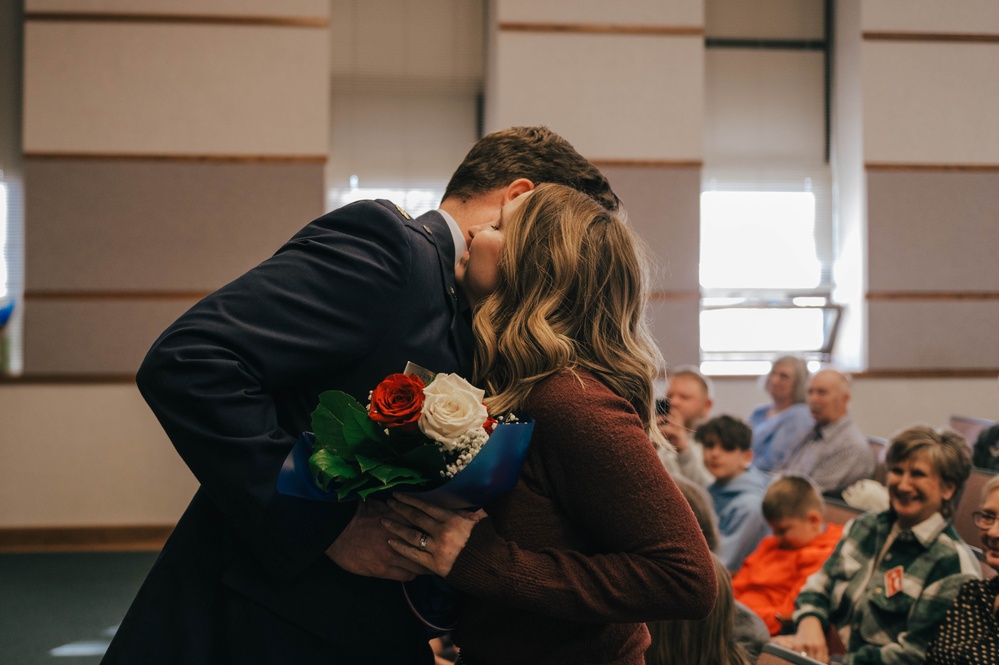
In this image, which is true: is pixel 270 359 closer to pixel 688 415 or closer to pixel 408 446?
pixel 408 446

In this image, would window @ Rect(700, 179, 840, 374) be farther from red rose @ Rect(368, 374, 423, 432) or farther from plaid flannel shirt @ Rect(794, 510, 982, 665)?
red rose @ Rect(368, 374, 423, 432)

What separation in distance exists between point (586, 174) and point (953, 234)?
554 cm

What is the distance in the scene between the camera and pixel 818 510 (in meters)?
3.36

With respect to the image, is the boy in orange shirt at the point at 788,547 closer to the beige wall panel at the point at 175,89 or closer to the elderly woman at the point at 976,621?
the elderly woman at the point at 976,621

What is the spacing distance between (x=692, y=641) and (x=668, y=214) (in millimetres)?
4442

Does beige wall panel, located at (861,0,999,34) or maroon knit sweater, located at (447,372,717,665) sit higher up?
beige wall panel, located at (861,0,999,34)

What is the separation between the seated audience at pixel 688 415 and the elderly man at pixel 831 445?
64 centimetres

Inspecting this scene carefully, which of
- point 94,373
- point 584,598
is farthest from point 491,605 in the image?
point 94,373

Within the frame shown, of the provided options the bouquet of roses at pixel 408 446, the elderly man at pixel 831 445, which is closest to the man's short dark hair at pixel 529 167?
the bouquet of roses at pixel 408 446

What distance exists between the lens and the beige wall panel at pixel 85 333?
5.79 meters

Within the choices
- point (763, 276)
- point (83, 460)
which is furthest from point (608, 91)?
point (83, 460)

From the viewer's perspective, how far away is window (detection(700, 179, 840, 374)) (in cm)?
677

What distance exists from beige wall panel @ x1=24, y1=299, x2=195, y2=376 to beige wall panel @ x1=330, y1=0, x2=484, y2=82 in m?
2.29

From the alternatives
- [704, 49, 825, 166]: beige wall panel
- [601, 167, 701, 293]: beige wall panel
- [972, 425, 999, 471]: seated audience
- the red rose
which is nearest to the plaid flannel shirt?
the red rose
